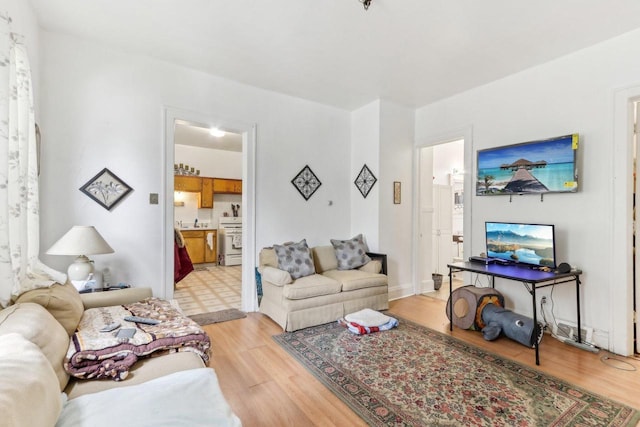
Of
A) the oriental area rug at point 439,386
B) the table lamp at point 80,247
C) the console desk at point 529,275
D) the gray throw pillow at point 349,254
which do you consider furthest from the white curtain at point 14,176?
the console desk at point 529,275

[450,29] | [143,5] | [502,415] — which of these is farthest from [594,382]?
[143,5]

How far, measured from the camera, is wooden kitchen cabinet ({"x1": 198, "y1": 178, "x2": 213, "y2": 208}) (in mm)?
7344

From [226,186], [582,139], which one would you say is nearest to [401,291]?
[582,139]

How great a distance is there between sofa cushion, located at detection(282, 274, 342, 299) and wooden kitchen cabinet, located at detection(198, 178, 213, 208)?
15.0 ft

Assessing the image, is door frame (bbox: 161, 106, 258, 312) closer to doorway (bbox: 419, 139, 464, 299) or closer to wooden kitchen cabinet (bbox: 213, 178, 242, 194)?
doorway (bbox: 419, 139, 464, 299)

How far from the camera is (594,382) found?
2338 mm

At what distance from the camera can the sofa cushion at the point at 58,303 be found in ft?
5.90

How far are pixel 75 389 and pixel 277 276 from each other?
2.11 m

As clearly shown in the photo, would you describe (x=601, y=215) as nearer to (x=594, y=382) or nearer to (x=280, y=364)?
(x=594, y=382)

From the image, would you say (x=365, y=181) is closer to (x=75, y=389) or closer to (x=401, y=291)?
(x=401, y=291)

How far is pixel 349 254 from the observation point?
4250 millimetres

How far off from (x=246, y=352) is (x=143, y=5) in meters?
3.06

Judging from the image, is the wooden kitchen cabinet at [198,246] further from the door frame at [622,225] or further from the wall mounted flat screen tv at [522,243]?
the door frame at [622,225]

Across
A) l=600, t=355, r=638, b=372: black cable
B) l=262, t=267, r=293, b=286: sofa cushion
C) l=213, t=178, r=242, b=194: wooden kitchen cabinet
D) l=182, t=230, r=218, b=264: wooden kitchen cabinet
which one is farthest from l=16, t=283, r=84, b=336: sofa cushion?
l=213, t=178, r=242, b=194: wooden kitchen cabinet
